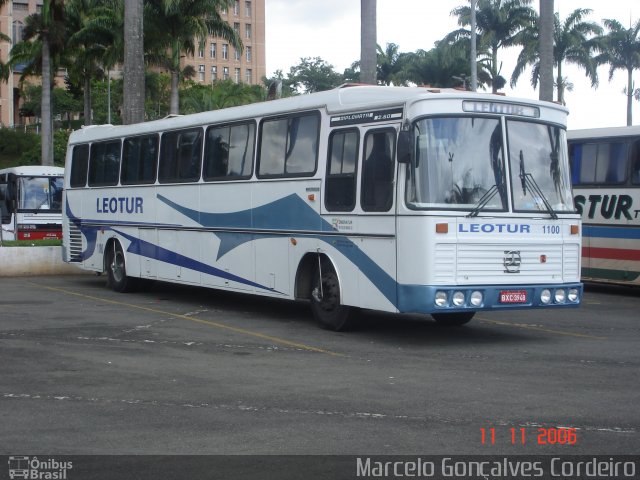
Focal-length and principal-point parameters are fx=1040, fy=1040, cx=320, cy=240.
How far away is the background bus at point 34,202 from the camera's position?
120ft

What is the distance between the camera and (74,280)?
23484 mm

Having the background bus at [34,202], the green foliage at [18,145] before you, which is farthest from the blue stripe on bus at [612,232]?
the green foliage at [18,145]

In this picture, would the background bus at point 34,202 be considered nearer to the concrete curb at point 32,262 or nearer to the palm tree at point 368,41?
the concrete curb at point 32,262

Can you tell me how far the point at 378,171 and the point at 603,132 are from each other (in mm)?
9839

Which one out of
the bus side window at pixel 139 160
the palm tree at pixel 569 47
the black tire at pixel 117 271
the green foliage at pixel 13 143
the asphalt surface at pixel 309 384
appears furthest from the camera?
the green foliage at pixel 13 143

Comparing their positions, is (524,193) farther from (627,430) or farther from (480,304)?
(627,430)

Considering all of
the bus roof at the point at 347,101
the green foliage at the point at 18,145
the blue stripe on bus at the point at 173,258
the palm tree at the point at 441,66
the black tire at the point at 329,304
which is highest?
the palm tree at the point at 441,66

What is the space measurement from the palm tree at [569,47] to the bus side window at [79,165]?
154 ft

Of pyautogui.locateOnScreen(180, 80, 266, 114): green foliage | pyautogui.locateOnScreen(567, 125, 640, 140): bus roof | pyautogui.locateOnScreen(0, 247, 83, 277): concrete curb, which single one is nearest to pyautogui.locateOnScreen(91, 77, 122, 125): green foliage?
pyautogui.locateOnScreen(180, 80, 266, 114): green foliage

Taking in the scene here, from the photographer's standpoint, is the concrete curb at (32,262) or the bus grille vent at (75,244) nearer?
the bus grille vent at (75,244)

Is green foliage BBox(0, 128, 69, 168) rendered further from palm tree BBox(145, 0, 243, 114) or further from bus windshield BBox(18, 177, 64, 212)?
bus windshield BBox(18, 177, 64, 212)

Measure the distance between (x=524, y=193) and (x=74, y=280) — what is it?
13.3m

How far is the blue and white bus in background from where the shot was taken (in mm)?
12516

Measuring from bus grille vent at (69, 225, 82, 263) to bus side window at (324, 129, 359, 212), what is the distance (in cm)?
954
